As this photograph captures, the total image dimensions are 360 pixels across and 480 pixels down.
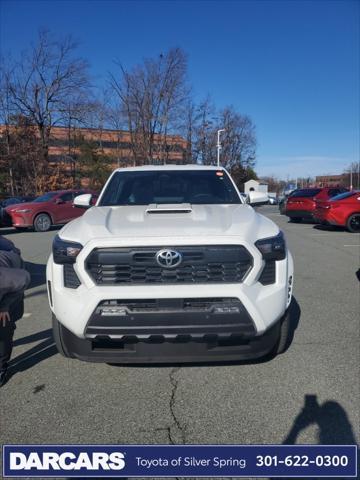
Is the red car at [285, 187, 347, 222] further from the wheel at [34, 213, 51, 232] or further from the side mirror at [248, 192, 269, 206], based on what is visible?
the side mirror at [248, 192, 269, 206]

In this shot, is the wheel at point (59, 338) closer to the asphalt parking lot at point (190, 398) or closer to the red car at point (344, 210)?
the asphalt parking lot at point (190, 398)

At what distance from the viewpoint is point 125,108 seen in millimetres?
32688

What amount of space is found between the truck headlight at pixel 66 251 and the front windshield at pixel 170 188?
143 centimetres

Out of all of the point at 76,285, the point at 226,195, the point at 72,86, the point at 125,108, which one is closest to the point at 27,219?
the point at 226,195

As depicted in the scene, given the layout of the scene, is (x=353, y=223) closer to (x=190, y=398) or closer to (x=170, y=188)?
(x=170, y=188)

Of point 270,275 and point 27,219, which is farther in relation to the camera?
point 27,219

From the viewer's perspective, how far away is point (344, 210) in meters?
14.7

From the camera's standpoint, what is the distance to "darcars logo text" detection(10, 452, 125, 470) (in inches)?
90.0

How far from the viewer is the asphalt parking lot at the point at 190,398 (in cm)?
273

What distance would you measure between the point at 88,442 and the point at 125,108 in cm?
3242

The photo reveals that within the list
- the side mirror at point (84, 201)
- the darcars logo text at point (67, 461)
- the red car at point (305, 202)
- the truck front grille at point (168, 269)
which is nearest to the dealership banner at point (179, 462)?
the darcars logo text at point (67, 461)

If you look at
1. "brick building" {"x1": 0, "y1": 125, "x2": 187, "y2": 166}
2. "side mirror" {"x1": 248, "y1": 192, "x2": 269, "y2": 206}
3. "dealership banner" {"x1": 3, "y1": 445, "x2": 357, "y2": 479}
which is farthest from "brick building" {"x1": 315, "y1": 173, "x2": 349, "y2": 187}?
"dealership banner" {"x1": 3, "y1": 445, "x2": 357, "y2": 479}

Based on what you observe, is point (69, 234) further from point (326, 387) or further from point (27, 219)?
point (27, 219)

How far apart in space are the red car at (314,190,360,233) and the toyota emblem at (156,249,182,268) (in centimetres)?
1293
